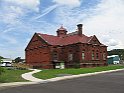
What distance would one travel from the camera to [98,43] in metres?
→ 63.2

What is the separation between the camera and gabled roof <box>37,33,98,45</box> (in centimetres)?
5959

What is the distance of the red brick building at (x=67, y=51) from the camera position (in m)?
58.4

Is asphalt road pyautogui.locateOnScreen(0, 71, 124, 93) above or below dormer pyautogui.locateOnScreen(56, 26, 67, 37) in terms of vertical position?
below

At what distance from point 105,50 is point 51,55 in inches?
570

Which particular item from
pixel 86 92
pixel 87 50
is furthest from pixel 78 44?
pixel 86 92

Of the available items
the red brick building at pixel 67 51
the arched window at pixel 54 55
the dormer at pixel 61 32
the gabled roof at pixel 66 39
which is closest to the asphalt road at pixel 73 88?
the red brick building at pixel 67 51

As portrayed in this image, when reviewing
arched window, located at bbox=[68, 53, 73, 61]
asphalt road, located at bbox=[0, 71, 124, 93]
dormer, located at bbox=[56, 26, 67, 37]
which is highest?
dormer, located at bbox=[56, 26, 67, 37]

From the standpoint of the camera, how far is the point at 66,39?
6381cm

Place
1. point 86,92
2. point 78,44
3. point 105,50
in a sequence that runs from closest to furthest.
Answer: point 86,92 → point 78,44 → point 105,50

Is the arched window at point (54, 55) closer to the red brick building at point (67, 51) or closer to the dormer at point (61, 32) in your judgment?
the red brick building at point (67, 51)

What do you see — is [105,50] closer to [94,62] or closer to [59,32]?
[94,62]

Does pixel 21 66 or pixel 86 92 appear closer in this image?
pixel 86 92

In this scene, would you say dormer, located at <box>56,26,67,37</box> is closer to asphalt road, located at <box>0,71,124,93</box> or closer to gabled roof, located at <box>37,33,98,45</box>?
gabled roof, located at <box>37,33,98,45</box>

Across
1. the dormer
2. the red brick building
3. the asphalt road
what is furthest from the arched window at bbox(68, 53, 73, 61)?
the asphalt road
